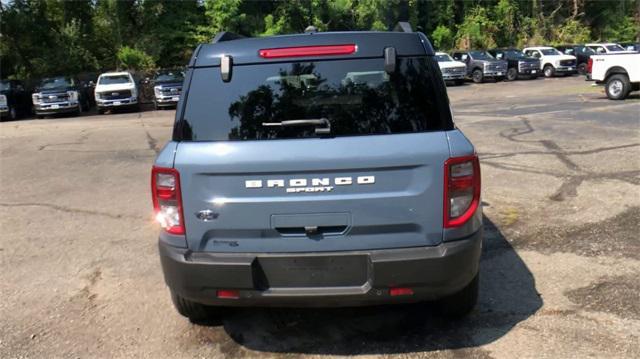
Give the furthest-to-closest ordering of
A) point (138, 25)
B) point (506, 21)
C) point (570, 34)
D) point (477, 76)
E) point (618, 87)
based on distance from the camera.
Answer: point (570, 34), point (506, 21), point (138, 25), point (477, 76), point (618, 87)

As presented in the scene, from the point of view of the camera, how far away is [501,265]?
5023 millimetres

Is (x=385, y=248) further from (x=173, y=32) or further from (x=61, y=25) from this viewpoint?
(x=61, y=25)

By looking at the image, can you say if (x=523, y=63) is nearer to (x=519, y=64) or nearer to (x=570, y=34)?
(x=519, y=64)

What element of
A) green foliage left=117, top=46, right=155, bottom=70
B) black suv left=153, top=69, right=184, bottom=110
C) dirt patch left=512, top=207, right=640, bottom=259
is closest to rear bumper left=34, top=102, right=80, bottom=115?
black suv left=153, top=69, right=184, bottom=110

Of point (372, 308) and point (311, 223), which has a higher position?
point (311, 223)

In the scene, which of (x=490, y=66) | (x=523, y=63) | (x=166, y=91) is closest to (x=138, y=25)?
(x=166, y=91)

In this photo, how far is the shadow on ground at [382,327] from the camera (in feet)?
12.1

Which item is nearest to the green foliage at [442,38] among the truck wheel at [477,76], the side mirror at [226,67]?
the truck wheel at [477,76]

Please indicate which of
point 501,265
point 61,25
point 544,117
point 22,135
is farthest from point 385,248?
point 61,25

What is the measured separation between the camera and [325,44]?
3373 millimetres

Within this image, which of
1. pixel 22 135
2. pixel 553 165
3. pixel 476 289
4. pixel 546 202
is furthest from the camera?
pixel 22 135

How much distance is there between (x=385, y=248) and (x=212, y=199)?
3.35 feet

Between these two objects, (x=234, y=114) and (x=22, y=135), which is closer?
(x=234, y=114)

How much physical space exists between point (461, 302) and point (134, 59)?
34408mm
